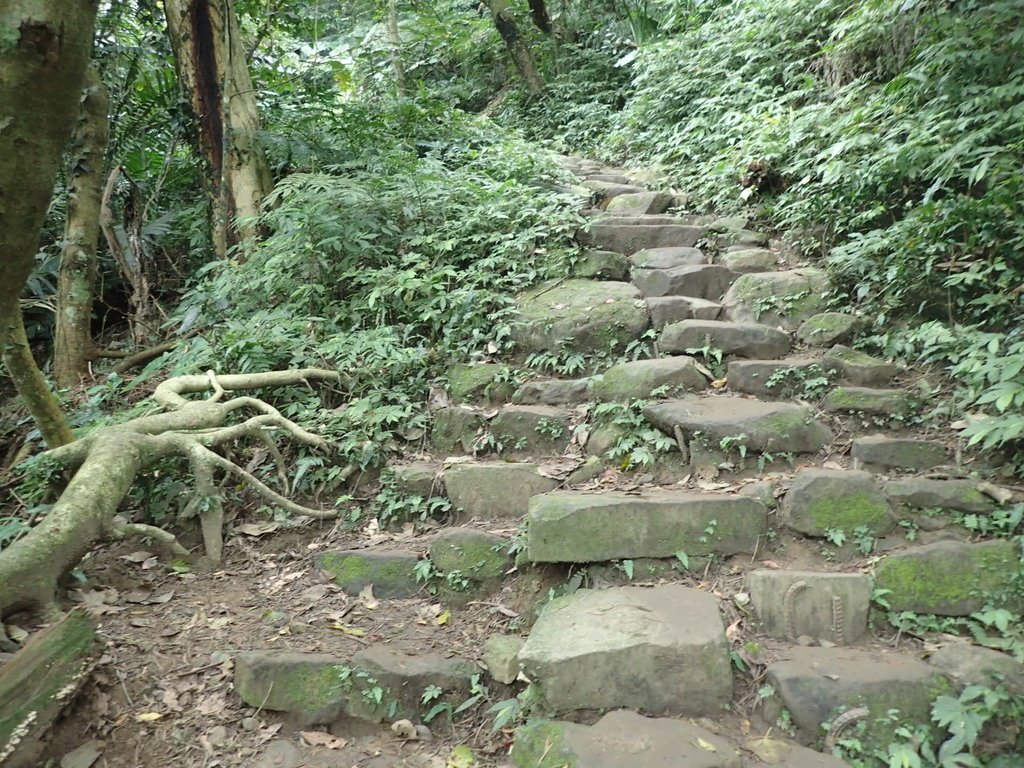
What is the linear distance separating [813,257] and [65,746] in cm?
586

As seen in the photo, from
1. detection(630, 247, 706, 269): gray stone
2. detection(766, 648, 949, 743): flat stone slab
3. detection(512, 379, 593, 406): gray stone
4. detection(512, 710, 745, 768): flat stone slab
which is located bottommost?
detection(766, 648, 949, 743): flat stone slab

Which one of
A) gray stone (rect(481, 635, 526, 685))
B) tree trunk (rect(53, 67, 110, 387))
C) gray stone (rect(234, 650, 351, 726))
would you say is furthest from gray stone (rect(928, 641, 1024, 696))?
tree trunk (rect(53, 67, 110, 387))

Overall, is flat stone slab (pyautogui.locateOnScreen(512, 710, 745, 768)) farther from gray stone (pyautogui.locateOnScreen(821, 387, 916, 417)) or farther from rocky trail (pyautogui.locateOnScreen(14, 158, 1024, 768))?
gray stone (pyautogui.locateOnScreen(821, 387, 916, 417))

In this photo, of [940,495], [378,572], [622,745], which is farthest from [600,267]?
[622,745]

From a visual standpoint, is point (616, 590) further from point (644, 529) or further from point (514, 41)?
point (514, 41)

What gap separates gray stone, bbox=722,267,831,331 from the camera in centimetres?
472

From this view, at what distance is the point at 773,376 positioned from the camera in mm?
4074

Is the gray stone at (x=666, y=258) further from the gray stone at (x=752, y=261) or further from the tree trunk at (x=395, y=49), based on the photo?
the tree trunk at (x=395, y=49)

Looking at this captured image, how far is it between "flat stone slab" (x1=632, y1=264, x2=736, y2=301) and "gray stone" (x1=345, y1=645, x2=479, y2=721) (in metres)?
3.43

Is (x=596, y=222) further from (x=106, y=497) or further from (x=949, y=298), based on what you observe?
(x=106, y=497)

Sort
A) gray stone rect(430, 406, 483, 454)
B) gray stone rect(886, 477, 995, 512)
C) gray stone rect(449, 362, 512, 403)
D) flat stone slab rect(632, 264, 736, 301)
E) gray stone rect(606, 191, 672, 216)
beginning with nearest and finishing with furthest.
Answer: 1. gray stone rect(886, 477, 995, 512)
2. gray stone rect(430, 406, 483, 454)
3. gray stone rect(449, 362, 512, 403)
4. flat stone slab rect(632, 264, 736, 301)
5. gray stone rect(606, 191, 672, 216)

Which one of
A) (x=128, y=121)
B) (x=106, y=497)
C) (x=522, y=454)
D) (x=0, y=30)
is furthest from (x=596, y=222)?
(x=128, y=121)

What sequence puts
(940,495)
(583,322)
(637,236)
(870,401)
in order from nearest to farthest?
(940,495) < (870,401) < (583,322) < (637,236)

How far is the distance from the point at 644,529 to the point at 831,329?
7.50 ft
